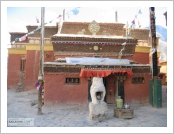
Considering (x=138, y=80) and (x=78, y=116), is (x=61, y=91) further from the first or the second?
(x=138, y=80)

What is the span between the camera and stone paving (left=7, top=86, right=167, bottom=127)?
7.82 m

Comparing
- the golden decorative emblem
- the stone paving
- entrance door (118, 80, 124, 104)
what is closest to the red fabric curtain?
entrance door (118, 80, 124, 104)

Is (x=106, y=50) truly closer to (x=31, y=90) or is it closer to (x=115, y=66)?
(x=115, y=66)

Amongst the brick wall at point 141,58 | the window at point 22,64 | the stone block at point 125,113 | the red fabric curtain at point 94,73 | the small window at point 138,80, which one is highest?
the brick wall at point 141,58

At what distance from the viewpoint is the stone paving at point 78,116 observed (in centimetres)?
782

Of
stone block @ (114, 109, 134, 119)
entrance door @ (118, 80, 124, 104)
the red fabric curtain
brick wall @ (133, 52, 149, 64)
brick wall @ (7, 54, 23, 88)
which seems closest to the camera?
stone block @ (114, 109, 134, 119)

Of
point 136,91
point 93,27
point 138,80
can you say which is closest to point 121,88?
point 136,91

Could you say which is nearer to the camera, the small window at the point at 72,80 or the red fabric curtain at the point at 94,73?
the red fabric curtain at the point at 94,73

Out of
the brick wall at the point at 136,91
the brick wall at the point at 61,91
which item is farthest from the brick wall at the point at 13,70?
the brick wall at the point at 136,91

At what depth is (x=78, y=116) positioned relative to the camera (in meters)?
9.02

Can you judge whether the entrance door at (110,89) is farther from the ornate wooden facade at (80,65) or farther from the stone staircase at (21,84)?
the stone staircase at (21,84)

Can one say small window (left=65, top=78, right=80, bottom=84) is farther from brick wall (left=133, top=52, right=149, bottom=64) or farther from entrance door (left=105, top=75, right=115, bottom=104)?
brick wall (left=133, top=52, right=149, bottom=64)
